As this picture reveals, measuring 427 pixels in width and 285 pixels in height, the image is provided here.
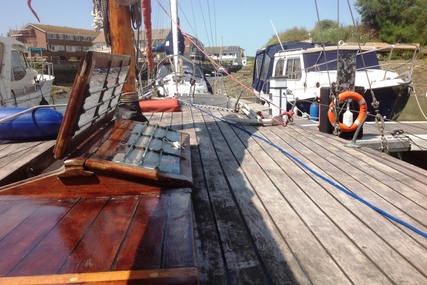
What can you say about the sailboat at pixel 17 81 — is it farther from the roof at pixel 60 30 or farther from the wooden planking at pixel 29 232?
the roof at pixel 60 30

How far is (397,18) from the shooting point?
39094 millimetres

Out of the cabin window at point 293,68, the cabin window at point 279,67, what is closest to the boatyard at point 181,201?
the cabin window at point 293,68

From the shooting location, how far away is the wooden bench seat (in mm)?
1428

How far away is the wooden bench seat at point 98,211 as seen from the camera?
143cm

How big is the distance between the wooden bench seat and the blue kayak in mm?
1550

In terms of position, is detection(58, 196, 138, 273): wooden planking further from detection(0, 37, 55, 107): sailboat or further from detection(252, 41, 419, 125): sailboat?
detection(0, 37, 55, 107): sailboat

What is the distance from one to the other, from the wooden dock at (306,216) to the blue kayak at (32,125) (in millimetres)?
263

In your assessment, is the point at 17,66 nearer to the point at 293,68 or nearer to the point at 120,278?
the point at 293,68

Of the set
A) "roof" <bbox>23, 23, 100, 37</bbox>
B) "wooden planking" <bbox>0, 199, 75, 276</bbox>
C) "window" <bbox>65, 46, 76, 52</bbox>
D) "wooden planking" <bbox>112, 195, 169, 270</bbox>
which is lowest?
"wooden planking" <bbox>0, 199, 75, 276</bbox>

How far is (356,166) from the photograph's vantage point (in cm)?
360

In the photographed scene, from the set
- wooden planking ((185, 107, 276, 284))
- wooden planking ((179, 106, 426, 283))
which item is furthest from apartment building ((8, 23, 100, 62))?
wooden planking ((185, 107, 276, 284))

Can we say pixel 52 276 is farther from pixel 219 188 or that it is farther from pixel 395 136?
pixel 395 136

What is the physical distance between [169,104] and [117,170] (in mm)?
5193

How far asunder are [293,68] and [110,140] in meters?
11.5
